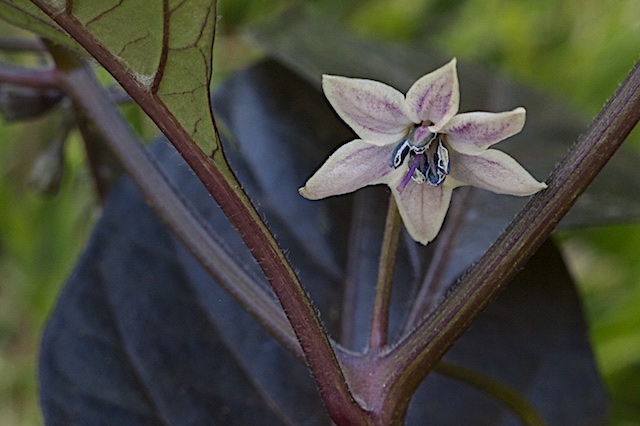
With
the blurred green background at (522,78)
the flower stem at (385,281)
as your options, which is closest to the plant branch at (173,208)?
the flower stem at (385,281)

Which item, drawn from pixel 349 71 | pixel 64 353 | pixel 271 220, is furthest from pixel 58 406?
pixel 349 71

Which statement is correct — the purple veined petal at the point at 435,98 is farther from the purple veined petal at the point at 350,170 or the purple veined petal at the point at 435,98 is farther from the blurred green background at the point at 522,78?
the blurred green background at the point at 522,78

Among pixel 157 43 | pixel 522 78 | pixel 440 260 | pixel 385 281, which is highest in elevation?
pixel 157 43

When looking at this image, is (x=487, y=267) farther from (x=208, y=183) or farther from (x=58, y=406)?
(x=58, y=406)

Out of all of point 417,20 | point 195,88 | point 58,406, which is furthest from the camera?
point 417,20

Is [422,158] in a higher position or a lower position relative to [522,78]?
higher

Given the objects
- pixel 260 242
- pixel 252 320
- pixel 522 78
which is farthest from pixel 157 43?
pixel 522 78

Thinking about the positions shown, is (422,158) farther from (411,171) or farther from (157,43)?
(157,43)

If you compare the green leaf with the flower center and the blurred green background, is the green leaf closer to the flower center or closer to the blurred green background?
the flower center
